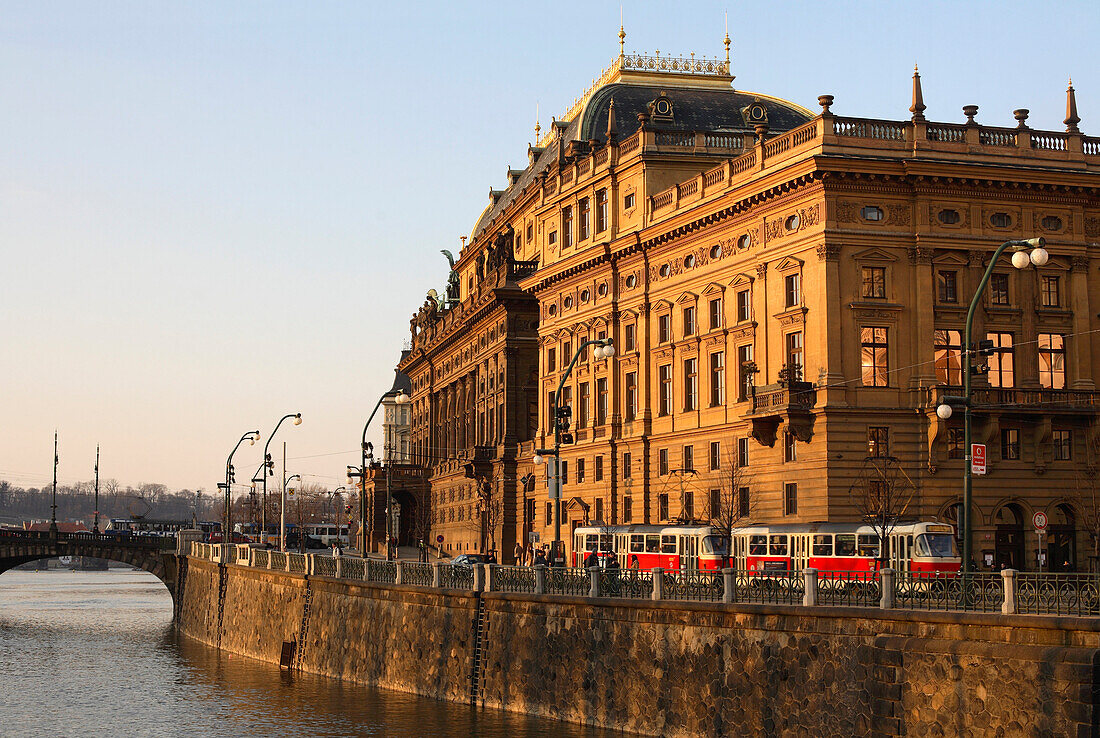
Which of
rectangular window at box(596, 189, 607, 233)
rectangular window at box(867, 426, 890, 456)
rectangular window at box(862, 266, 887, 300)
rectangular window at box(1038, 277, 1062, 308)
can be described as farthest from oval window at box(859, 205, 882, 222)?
rectangular window at box(596, 189, 607, 233)

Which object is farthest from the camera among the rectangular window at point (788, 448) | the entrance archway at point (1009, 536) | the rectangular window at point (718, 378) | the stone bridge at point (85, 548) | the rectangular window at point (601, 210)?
the stone bridge at point (85, 548)

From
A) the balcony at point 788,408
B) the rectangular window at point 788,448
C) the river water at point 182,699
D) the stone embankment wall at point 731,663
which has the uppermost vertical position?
the balcony at point 788,408

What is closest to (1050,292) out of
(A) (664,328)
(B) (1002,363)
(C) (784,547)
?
(B) (1002,363)

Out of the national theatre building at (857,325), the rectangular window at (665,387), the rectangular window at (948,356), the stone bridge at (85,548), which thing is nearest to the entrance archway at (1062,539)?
the national theatre building at (857,325)

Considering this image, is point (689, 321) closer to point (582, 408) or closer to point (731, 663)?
point (582, 408)

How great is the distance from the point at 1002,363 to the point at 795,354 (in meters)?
8.94

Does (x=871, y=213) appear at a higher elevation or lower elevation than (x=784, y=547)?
higher

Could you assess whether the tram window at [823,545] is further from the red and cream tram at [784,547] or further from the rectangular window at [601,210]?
the rectangular window at [601,210]

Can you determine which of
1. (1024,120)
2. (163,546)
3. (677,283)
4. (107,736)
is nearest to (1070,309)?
(1024,120)

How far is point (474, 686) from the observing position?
154ft

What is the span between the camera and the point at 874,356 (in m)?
62.3

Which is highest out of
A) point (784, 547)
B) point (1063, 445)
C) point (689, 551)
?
point (1063, 445)

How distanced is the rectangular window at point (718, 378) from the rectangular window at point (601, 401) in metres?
12.2

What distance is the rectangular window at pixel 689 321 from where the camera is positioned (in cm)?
7294
